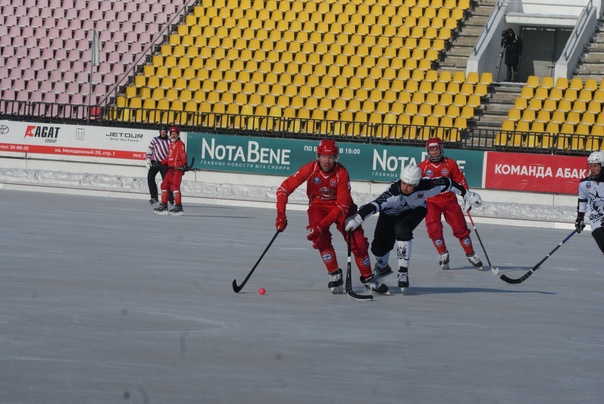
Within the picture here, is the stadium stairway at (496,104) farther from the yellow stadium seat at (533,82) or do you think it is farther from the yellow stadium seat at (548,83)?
the yellow stadium seat at (548,83)

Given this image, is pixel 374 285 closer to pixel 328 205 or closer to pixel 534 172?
pixel 328 205

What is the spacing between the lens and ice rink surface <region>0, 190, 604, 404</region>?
7.52 meters

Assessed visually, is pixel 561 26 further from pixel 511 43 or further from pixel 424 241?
pixel 424 241

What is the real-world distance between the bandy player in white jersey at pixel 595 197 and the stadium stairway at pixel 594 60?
60.9 feet

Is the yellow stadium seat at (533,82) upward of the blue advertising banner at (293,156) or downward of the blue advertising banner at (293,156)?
upward

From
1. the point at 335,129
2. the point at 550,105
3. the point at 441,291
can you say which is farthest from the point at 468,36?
the point at 441,291

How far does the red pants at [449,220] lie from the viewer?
16297mm

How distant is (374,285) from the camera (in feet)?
41.7

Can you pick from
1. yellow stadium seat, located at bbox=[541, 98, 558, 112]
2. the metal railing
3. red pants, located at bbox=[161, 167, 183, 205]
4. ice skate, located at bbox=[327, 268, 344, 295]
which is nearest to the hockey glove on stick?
ice skate, located at bbox=[327, 268, 344, 295]

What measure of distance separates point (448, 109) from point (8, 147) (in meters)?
12.2

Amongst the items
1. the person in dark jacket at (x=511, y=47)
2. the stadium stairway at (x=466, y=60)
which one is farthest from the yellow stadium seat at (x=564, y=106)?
the person in dark jacket at (x=511, y=47)

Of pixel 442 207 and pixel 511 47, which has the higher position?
pixel 511 47

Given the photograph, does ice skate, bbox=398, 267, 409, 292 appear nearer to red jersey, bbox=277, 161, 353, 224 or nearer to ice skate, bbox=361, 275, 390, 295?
ice skate, bbox=361, 275, 390, 295

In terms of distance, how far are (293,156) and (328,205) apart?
17.7 meters
